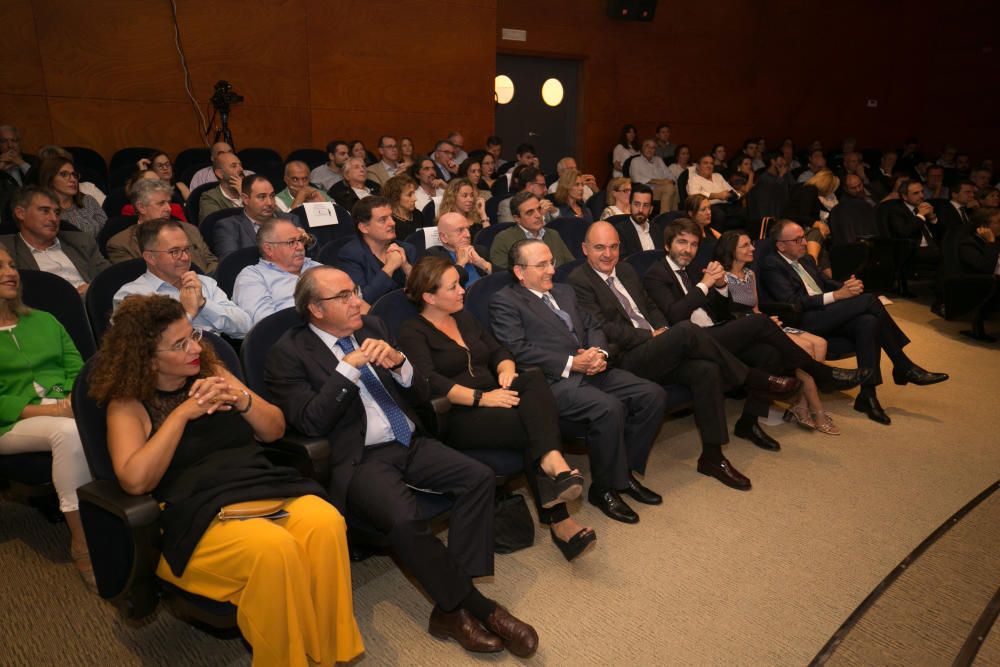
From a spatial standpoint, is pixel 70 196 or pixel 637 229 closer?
pixel 70 196

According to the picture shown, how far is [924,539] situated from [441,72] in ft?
24.0

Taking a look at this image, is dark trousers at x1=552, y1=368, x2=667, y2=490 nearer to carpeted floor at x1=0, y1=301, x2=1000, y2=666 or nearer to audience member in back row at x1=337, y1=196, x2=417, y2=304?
carpeted floor at x1=0, y1=301, x2=1000, y2=666

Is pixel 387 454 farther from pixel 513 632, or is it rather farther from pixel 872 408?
pixel 872 408

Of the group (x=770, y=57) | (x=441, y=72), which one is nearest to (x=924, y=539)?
(x=441, y=72)

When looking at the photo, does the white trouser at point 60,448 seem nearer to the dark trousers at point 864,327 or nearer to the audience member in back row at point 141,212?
the audience member in back row at point 141,212

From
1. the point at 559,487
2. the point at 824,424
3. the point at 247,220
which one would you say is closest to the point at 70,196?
the point at 247,220

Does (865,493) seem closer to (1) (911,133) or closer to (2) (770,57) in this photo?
(2) (770,57)

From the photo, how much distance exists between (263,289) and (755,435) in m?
2.66

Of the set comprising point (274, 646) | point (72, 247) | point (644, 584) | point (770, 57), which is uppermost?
point (770, 57)

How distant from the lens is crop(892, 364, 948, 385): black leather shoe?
155 inches

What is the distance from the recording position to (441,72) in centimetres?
819

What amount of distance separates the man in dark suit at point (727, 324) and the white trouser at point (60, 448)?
112 inches

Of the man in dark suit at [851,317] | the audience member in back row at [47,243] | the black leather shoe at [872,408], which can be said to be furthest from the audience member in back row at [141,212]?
the black leather shoe at [872,408]

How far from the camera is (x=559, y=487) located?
2.38 m
